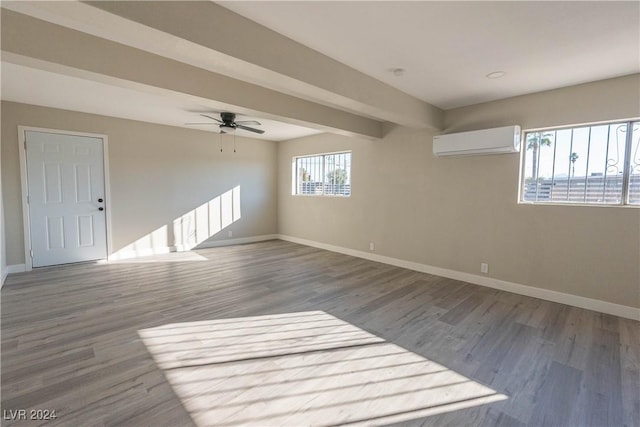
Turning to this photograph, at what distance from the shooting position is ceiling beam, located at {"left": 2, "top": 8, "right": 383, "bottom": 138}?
2.04m

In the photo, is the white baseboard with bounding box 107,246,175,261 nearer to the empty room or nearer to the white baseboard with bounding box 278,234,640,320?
the empty room

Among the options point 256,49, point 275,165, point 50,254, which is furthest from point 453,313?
point 50,254

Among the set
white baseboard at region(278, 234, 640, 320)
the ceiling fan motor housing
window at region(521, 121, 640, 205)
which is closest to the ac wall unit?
window at region(521, 121, 640, 205)

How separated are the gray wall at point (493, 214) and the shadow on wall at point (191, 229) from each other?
2510mm

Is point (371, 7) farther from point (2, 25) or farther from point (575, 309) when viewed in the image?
point (575, 309)

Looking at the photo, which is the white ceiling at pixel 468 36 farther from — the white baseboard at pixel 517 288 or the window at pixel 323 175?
the window at pixel 323 175

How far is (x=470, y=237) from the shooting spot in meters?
4.17

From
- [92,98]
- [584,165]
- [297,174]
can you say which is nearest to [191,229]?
[297,174]

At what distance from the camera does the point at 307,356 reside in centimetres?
231

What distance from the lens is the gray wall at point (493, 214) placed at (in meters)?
3.11

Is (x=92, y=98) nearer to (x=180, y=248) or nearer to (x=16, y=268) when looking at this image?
(x=16, y=268)

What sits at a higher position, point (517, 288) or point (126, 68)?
point (126, 68)

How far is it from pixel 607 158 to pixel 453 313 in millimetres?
2465

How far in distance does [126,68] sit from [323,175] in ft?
14.5
